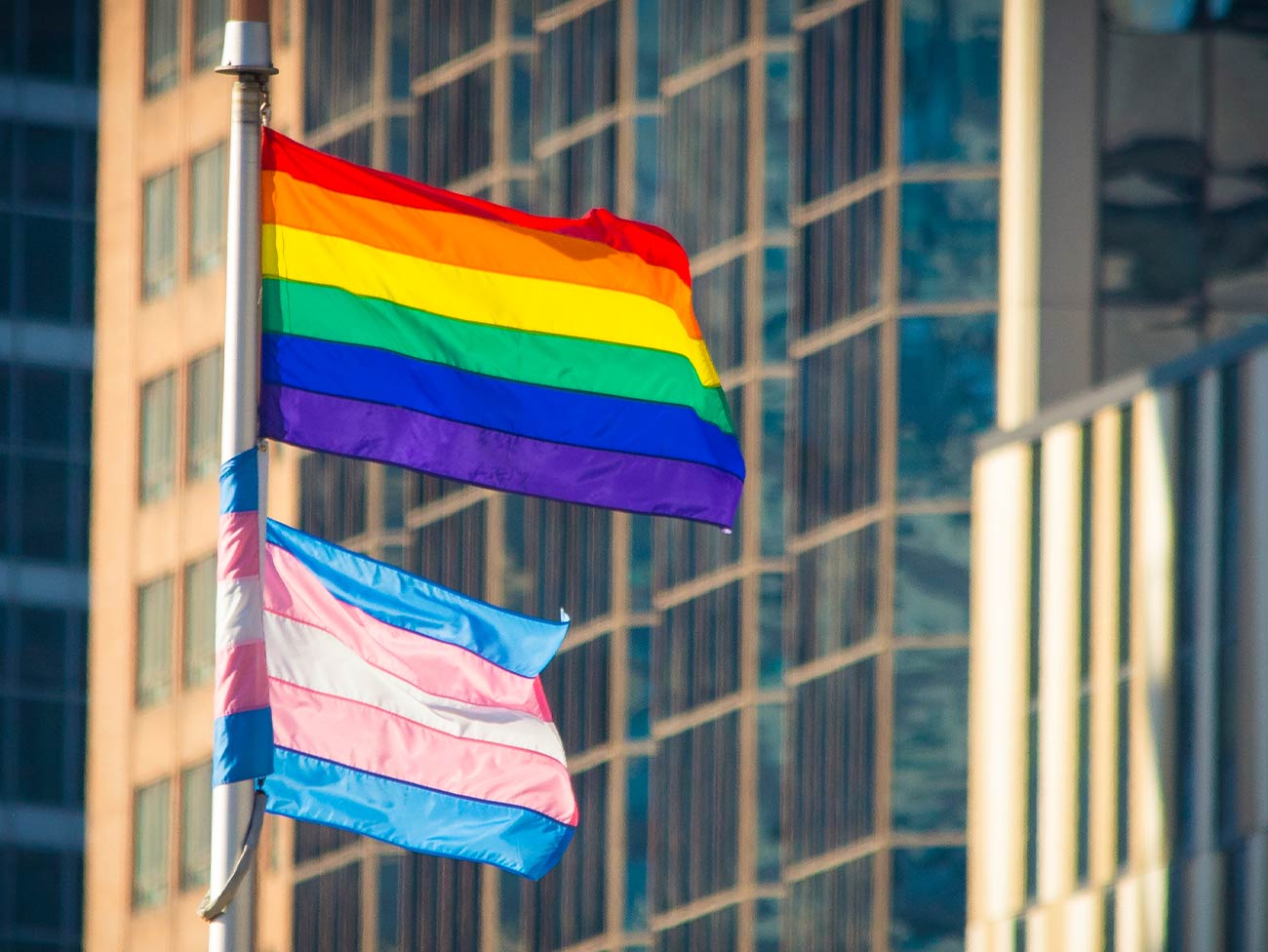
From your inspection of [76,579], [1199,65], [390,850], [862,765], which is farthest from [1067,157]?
[76,579]

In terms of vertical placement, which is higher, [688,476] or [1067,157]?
[1067,157]

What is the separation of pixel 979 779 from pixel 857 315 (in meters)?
11.3

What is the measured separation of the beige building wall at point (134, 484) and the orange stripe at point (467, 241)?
26.2 metres

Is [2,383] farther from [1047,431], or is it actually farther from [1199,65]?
[1047,431]

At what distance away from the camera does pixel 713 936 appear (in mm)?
30422

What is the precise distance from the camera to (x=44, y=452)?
50.2m

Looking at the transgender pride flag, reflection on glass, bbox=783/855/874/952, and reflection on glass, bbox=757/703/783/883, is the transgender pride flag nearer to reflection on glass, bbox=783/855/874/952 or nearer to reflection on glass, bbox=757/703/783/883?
reflection on glass, bbox=783/855/874/952

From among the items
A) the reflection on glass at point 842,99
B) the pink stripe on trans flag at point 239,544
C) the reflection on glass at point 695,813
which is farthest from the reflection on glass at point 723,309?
the pink stripe on trans flag at point 239,544

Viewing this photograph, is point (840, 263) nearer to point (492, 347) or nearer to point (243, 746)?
point (492, 347)

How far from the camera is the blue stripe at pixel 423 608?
38.2 feet

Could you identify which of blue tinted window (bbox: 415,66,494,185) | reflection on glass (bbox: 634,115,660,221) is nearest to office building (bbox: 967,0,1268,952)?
reflection on glass (bbox: 634,115,660,221)

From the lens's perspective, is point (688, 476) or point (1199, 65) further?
point (1199, 65)

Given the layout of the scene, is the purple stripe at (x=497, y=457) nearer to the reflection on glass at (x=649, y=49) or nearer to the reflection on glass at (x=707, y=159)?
the reflection on glass at (x=707, y=159)

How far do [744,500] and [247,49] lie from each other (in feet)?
66.2
